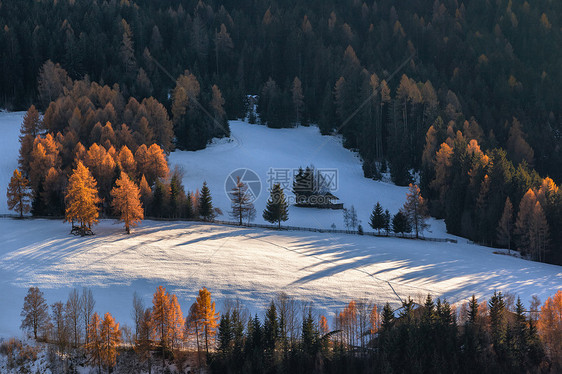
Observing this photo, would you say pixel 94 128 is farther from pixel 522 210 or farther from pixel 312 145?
pixel 522 210

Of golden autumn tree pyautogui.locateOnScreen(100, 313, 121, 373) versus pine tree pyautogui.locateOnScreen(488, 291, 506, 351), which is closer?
golden autumn tree pyautogui.locateOnScreen(100, 313, 121, 373)

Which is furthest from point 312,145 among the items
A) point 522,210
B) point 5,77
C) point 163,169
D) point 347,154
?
point 5,77

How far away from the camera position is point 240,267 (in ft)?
154

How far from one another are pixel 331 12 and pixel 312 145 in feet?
211

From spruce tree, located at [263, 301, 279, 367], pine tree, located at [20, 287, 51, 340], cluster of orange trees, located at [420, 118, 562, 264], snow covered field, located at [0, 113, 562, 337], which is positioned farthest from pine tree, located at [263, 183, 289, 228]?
pine tree, located at [20, 287, 51, 340]

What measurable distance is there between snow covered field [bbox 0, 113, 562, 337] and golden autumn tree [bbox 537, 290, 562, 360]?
6490mm

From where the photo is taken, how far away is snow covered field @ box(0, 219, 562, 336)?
41.5m

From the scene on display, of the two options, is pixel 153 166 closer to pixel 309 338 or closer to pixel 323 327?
pixel 323 327

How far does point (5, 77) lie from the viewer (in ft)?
336

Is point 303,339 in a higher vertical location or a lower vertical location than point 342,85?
lower

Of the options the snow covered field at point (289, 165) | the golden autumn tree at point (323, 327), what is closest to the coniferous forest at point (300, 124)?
the golden autumn tree at point (323, 327)

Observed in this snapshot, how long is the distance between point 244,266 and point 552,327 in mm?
24957

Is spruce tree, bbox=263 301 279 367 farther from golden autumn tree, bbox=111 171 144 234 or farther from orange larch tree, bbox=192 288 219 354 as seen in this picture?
golden autumn tree, bbox=111 171 144 234

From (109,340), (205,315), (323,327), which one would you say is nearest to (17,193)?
(109,340)
